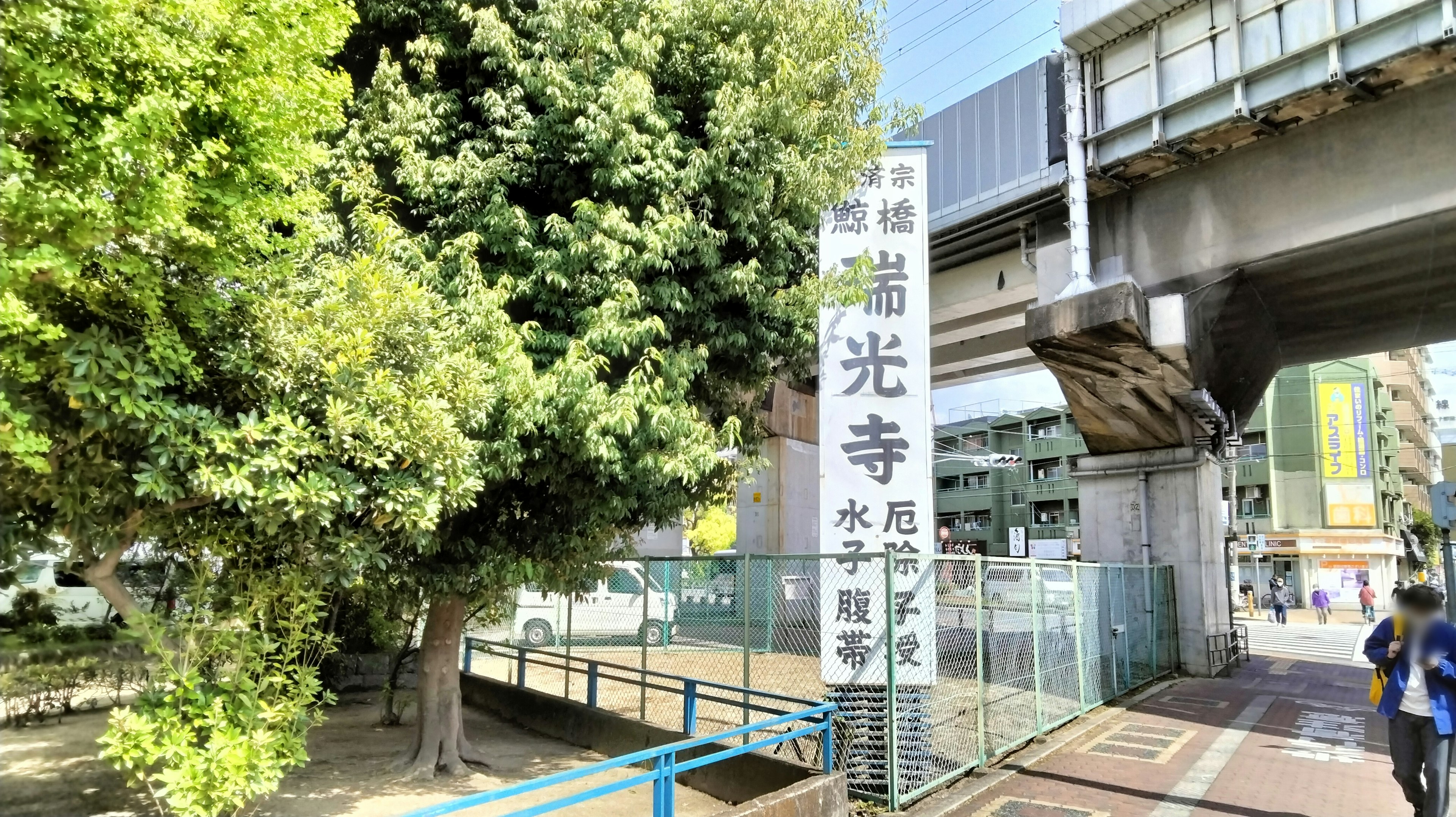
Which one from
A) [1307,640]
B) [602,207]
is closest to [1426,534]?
[1307,640]

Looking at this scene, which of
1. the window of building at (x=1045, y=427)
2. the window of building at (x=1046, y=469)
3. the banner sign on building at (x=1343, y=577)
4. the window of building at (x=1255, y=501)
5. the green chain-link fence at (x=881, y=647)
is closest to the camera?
the green chain-link fence at (x=881, y=647)

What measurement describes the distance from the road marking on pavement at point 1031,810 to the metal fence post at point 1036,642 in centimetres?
201

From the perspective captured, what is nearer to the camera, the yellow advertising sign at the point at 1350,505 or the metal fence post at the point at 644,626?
the metal fence post at the point at 644,626

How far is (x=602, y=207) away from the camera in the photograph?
20.5 ft

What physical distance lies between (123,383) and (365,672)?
33.3 feet

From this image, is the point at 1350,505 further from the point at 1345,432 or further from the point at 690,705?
the point at 690,705

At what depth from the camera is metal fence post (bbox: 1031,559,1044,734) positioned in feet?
27.8

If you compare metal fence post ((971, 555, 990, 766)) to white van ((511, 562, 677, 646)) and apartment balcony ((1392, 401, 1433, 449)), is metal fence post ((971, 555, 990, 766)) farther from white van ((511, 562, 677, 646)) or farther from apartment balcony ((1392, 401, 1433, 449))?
apartment balcony ((1392, 401, 1433, 449))

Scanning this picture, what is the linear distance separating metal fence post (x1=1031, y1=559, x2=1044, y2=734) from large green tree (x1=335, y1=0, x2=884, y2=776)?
3.53 m

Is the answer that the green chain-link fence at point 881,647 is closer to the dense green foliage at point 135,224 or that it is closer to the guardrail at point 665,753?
the guardrail at point 665,753

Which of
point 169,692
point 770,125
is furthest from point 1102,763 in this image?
point 169,692

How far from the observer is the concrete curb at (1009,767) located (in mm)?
6391

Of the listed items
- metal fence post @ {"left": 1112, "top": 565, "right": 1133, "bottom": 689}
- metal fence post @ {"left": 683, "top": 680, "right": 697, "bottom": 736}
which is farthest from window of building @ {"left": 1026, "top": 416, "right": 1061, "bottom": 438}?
metal fence post @ {"left": 683, "top": 680, "right": 697, "bottom": 736}

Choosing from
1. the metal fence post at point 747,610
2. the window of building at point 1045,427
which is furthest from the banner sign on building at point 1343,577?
the metal fence post at point 747,610
